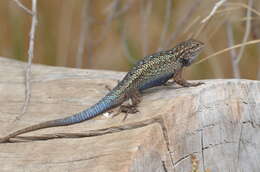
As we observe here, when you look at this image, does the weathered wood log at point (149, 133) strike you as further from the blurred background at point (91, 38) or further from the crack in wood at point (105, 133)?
the blurred background at point (91, 38)

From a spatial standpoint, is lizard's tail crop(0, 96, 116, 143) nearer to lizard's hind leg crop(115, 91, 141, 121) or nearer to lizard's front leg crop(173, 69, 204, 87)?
lizard's hind leg crop(115, 91, 141, 121)

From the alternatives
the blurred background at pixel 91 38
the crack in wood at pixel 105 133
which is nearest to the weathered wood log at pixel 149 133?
the crack in wood at pixel 105 133

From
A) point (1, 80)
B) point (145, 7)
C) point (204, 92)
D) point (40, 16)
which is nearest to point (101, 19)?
point (40, 16)

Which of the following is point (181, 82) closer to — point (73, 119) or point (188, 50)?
point (188, 50)

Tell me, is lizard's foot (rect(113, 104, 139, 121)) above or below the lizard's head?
below

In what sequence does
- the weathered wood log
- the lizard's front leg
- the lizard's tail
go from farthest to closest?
the lizard's front leg < the lizard's tail < the weathered wood log

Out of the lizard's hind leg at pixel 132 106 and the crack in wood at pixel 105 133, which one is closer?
the crack in wood at pixel 105 133

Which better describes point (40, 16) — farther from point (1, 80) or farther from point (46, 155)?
point (46, 155)

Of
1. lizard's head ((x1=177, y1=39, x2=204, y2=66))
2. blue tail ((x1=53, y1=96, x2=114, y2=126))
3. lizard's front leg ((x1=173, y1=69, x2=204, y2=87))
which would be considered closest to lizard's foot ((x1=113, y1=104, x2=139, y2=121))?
blue tail ((x1=53, y1=96, x2=114, y2=126))

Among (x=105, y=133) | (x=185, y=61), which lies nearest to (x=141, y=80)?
(x=185, y=61)
